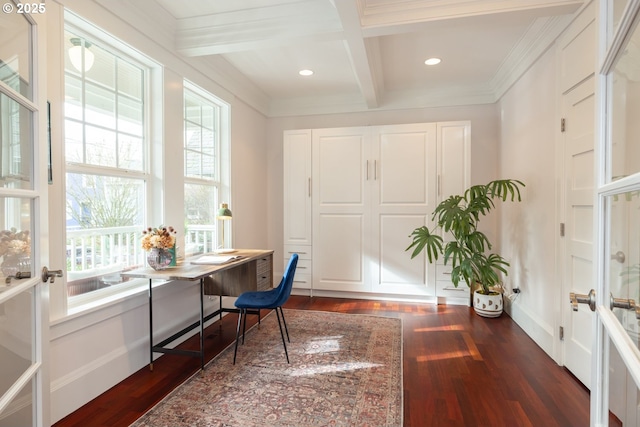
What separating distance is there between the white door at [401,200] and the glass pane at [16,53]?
3.35 metres

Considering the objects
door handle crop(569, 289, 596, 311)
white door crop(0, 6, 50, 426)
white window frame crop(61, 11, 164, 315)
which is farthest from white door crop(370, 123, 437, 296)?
white door crop(0, 6, 50, 426)

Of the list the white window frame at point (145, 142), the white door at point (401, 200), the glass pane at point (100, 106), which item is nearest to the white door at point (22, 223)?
the white window frame at point (145, 142)

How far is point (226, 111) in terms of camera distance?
3660 millimetres

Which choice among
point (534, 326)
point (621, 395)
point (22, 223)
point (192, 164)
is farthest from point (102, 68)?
point (534, 326)

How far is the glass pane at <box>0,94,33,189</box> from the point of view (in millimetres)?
1007

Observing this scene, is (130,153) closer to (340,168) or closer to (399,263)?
(340,168)

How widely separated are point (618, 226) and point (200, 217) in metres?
3.20

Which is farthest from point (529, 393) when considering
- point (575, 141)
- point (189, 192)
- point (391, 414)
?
point (189, 192)

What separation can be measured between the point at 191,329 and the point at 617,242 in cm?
281

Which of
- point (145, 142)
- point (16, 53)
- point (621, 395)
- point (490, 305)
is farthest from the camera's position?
point (490, 305)

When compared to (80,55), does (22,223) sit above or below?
below

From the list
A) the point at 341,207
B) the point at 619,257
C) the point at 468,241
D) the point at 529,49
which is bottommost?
the point at 468,241

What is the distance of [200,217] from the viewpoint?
132 inches

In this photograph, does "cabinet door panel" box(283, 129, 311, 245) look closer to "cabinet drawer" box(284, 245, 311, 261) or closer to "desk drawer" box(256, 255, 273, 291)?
"cabinet drawer" box(284, 245, 311, 261)
